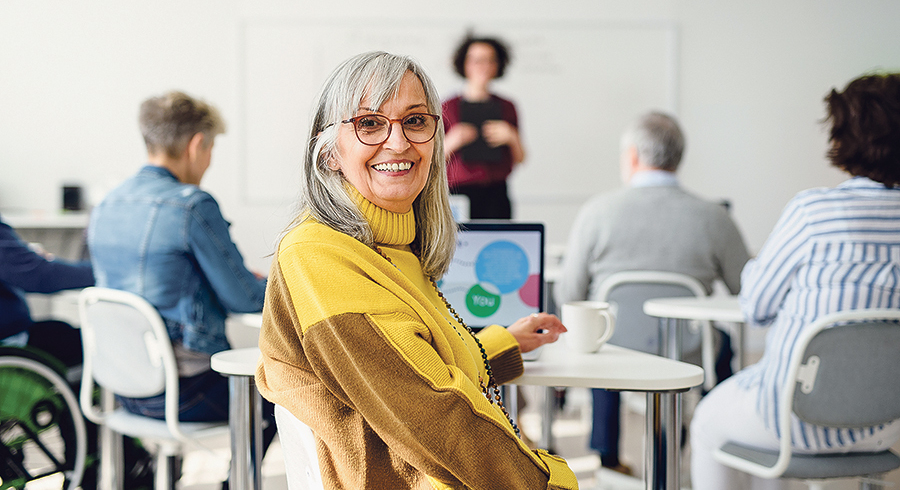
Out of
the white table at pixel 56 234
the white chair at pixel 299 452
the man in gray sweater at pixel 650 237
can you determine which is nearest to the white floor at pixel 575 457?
the man in gray sweater at pixel 650 237

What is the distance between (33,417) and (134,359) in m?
0.41

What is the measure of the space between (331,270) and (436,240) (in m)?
0.31

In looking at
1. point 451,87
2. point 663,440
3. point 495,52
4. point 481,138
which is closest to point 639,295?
point 663,440

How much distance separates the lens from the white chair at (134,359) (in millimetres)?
1616

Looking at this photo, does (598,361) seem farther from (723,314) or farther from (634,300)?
(634,300)

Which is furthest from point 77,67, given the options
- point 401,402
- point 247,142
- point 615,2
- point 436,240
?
point 401,402

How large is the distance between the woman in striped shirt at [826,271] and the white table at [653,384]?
0.35 metres

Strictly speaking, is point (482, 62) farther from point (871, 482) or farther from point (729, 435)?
point (871, 482)

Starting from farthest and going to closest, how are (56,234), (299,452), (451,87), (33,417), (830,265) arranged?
1. (451,87)
2. (56,234)
3. (33,417)
4. (830,265)
5. (299,452)

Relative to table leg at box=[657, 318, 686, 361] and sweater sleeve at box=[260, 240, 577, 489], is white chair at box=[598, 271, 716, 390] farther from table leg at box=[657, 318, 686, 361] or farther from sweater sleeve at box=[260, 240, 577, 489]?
sweater sleeve at box=[260, 240, 577, 489]

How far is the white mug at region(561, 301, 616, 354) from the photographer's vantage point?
1.34 meters

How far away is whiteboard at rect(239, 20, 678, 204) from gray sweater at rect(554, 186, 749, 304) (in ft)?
7.39

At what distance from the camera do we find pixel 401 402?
29.8 inches

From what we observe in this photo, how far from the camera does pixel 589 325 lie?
4.42 feet
